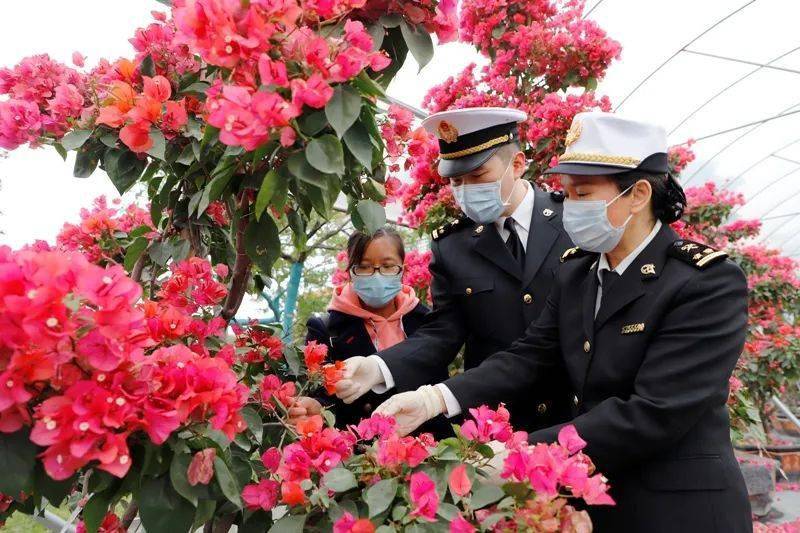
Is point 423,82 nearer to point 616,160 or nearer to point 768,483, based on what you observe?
point 768,483

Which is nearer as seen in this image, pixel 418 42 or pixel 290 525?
pixel 290 525

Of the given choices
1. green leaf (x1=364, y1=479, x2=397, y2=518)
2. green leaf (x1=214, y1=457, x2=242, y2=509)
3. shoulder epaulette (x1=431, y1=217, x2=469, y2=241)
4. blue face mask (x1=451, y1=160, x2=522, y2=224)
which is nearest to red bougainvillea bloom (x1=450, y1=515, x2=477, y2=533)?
green leaf (x1=364, y1=479, x2=397, y2=518)

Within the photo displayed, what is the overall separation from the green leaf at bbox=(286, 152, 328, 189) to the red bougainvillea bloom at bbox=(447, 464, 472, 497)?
1.70 feet

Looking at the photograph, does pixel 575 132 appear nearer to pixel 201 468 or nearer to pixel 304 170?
pixel 304 170

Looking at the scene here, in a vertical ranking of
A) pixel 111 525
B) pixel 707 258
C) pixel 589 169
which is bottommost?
pixel 111 525

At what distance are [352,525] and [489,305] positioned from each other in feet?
4.11

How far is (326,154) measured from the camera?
105 centimetres

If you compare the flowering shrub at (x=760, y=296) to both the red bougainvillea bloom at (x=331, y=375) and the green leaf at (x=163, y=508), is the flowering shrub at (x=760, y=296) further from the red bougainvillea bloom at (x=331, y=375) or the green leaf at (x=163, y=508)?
the green leaf at (x=163, y=508)

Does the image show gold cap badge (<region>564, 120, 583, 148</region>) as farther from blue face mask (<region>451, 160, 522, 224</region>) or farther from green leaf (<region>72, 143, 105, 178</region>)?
green leaf (<region>72, 143, 105, 178</region>)

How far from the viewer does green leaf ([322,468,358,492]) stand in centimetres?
106

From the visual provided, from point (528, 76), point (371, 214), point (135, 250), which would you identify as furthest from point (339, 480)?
point (528, 76)

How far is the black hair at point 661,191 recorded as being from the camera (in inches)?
62.1

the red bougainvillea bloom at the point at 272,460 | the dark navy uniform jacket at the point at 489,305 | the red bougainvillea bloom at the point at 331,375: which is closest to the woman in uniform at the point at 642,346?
the red bougainvillea bloom at the point at 331,375

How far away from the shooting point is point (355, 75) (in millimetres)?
1081
